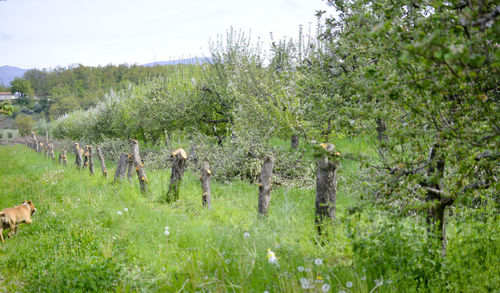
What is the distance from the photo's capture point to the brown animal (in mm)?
6312

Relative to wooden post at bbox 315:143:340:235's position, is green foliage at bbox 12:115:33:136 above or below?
below

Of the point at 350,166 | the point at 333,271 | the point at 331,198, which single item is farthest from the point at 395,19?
the point at 350,166

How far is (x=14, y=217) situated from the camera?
6453 mm

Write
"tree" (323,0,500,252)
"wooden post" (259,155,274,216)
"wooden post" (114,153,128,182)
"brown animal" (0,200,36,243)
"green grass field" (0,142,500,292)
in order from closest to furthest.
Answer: "tree" (323,0,500,252), "green grass field" (0,142,500,292), "brown animal" (0,200,36,243), "wooden post" (259,155,274,216), "wooden post" (114,153,128,182)

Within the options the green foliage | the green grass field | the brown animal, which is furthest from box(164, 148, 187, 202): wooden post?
the green foliage

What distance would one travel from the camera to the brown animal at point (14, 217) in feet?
20.7

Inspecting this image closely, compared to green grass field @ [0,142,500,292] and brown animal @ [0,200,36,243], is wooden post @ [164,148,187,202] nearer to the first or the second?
green grass field @ [0,142,500,292]

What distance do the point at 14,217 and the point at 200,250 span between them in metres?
4.12

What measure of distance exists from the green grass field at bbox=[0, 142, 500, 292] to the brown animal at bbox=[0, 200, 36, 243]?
0.66ft

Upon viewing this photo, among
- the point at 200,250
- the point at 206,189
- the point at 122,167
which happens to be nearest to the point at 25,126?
the point at 122,167

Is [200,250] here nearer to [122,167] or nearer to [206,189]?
[206,189]

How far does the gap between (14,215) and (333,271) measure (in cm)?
595

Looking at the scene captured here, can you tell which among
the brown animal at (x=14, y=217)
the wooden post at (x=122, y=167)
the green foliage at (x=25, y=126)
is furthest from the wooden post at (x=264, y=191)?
the green foliage at (x=25, y=126)

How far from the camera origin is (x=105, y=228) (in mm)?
6270
